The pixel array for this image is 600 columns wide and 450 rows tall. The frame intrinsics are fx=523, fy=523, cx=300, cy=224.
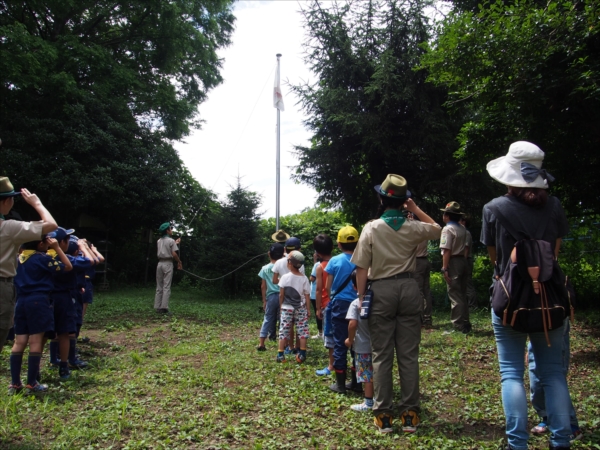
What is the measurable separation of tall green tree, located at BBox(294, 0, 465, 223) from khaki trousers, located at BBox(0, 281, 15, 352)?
10442mm

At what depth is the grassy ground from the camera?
3990 mm

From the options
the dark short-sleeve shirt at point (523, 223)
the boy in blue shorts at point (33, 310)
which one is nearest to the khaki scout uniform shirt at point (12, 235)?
the boy in blue shorts at point (33, 310)

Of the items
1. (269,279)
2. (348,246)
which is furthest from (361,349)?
(269,279)

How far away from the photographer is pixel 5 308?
13.1 feet

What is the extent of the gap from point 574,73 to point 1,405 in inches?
267

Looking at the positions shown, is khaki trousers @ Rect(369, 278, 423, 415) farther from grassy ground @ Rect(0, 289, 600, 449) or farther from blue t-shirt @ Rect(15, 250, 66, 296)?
blue t-shirt @ Rect(15, 250, 66, 296)

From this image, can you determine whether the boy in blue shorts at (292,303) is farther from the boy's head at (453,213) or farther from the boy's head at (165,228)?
the boy's head at (165,228)

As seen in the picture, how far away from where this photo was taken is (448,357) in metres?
6.59

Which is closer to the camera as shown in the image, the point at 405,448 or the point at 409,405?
the point at 405,448

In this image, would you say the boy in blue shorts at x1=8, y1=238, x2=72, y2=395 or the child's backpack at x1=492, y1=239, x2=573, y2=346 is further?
the boy in blue shorts at x1=8, y1=238, x2=72, y2=395

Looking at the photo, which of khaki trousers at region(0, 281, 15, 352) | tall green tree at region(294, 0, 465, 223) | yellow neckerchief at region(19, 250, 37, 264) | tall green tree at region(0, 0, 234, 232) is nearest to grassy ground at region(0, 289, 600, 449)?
khaki trousers at region(0, 281, 15, 352)

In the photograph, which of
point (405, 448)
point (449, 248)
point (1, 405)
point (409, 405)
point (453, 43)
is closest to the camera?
point (405, 448)

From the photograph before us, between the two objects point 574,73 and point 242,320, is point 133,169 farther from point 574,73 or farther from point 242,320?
point 574,73

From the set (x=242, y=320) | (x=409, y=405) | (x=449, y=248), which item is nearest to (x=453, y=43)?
(x=449, y=248)
